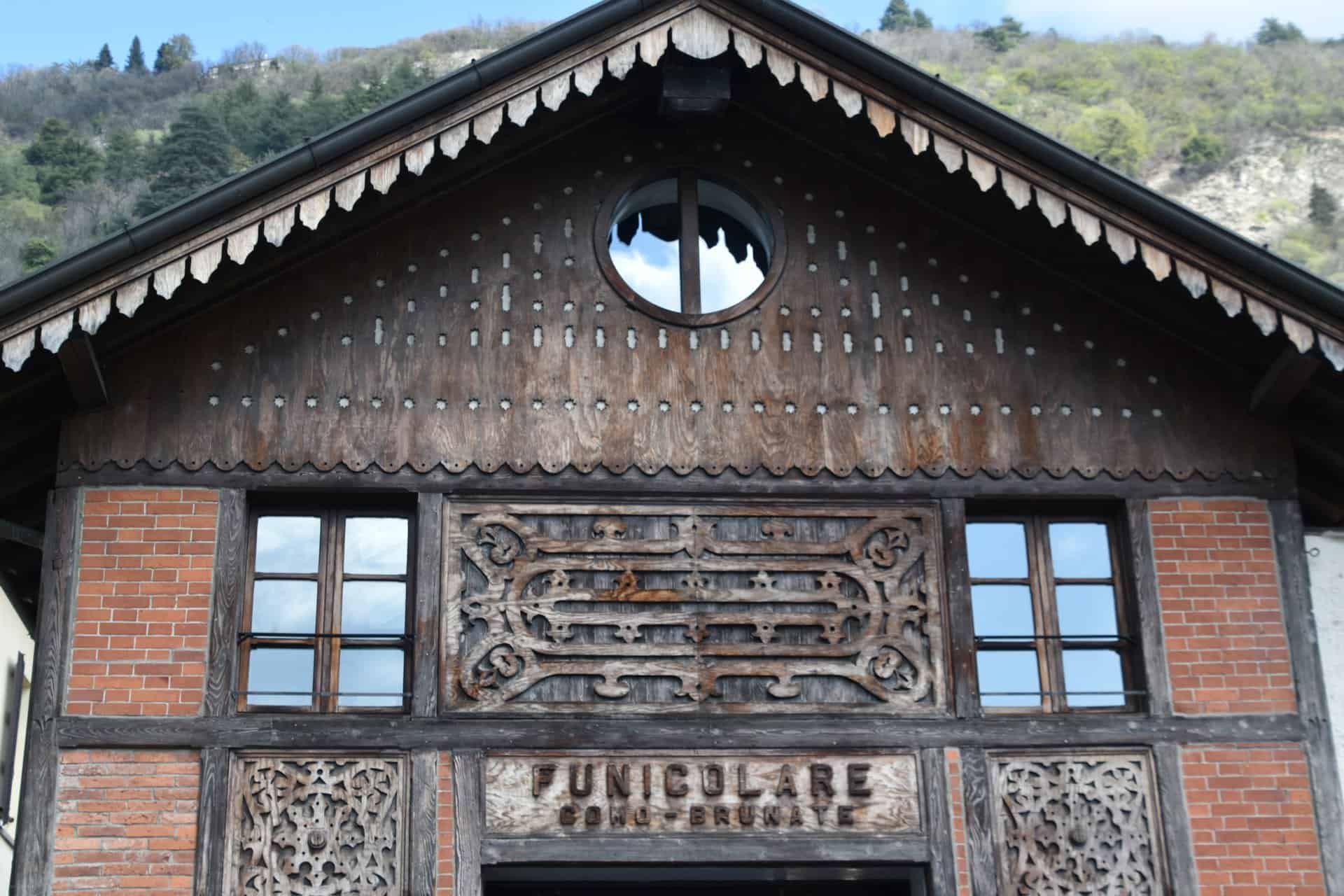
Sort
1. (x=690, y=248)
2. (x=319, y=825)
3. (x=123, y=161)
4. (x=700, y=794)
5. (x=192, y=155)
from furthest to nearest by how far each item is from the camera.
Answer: (x=123, y=161), (x=192, y=155), (x=690, y=248), (x=700, y=794), (x=319, y=825)

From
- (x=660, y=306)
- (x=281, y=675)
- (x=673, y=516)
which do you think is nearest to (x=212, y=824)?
(x=281, y=675)

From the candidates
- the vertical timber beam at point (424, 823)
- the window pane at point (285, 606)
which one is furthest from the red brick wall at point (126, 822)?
the vertical timber beam at point (424, 823)

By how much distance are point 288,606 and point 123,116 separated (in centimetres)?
5850

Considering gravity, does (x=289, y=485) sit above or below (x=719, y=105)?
below

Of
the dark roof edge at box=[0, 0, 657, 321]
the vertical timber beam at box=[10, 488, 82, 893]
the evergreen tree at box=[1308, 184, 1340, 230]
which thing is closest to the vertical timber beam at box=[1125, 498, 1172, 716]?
the dark roof edge at box=[0, 0, 657, 321]

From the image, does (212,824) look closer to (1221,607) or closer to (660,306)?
(660,306)

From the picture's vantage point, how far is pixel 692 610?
995 cm

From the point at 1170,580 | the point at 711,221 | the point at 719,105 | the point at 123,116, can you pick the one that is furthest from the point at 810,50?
the point at 123,116

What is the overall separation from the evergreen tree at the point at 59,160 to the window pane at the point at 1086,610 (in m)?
44.7

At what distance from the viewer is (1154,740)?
9914 millimetres

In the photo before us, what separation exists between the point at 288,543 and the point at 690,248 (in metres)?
3.08

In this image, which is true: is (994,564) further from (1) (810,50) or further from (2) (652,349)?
(1) (810,50)

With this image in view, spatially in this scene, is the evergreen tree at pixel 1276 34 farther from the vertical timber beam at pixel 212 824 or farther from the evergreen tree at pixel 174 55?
the vertical timber beam at pixel 212 824

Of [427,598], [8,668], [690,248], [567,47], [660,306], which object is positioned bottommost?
[427,598]
